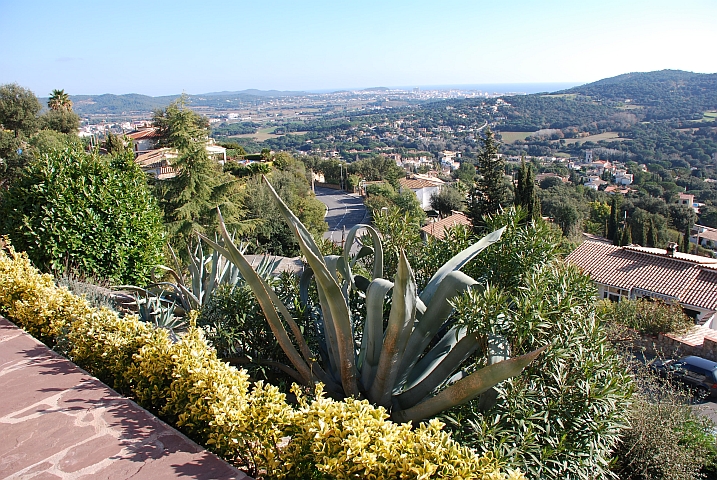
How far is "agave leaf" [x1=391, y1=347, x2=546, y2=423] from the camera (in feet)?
7.70

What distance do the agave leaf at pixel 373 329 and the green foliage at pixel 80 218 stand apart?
3.79m

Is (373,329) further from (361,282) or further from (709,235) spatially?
(709,235)

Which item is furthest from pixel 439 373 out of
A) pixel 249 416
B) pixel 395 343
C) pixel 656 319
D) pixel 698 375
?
pixel 656 319

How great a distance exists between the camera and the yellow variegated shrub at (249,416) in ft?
6.41

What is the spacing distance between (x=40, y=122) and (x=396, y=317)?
30.0 m

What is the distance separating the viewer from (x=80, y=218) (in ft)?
18.2

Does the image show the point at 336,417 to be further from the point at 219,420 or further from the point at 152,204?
the point at 152,204

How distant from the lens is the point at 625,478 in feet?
13.8

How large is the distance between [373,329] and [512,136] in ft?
419

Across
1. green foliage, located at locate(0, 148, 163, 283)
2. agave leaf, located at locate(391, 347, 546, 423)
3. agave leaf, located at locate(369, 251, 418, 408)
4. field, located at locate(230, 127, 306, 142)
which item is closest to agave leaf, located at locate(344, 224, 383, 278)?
agave leaf, located at locate(369, 251, 418, 408)

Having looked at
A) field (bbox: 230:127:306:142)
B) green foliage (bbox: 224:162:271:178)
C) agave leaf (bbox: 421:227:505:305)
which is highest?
field (bbox: 230:127:306:142)

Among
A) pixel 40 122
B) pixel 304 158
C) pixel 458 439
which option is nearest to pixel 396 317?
pixel 458 439

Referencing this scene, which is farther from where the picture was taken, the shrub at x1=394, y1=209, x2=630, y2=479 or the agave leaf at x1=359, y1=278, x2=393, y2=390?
the agave leaf at x1=359, y1=278, x2=393, y2=390

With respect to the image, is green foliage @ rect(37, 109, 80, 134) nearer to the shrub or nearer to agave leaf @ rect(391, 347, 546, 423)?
agave leaf @ rect(391, 347, 546, 423)
